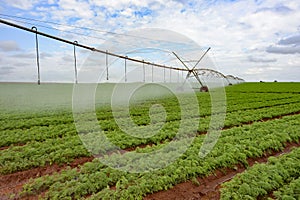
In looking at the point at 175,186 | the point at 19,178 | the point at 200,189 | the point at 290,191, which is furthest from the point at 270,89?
the point at 19,178

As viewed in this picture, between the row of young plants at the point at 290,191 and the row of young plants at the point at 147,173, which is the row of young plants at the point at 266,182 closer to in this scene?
the row of young plants at the point at 290,191

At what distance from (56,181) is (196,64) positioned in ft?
112

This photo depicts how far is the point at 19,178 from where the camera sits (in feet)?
20.0

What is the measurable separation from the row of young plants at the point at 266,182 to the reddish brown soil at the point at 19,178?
4.38 m

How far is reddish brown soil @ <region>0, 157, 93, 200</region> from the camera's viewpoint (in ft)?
18.0

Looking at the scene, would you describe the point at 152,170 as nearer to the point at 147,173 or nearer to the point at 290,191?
the point at 147,173

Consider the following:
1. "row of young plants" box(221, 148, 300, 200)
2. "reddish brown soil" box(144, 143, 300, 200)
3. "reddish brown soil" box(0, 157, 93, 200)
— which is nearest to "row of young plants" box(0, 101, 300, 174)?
"reddish brown soil" box(0, 157, 93, 200)

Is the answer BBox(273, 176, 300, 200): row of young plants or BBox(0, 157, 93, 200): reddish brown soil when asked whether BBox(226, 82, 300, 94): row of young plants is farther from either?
BBox(0, 157, 93, 200): reddish brown soil

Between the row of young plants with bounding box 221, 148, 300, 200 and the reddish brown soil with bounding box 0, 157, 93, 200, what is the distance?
4.38 m

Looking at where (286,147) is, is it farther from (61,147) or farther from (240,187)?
(61,147)

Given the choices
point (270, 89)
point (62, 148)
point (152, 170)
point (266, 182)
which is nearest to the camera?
point (266, 182)

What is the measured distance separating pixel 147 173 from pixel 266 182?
2.83 metres

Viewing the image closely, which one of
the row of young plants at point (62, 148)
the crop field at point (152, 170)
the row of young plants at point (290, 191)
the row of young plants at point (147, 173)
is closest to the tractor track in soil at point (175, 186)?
the crop field at point (152, 170)

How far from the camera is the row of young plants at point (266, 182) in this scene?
Answer: 16.4 ft
